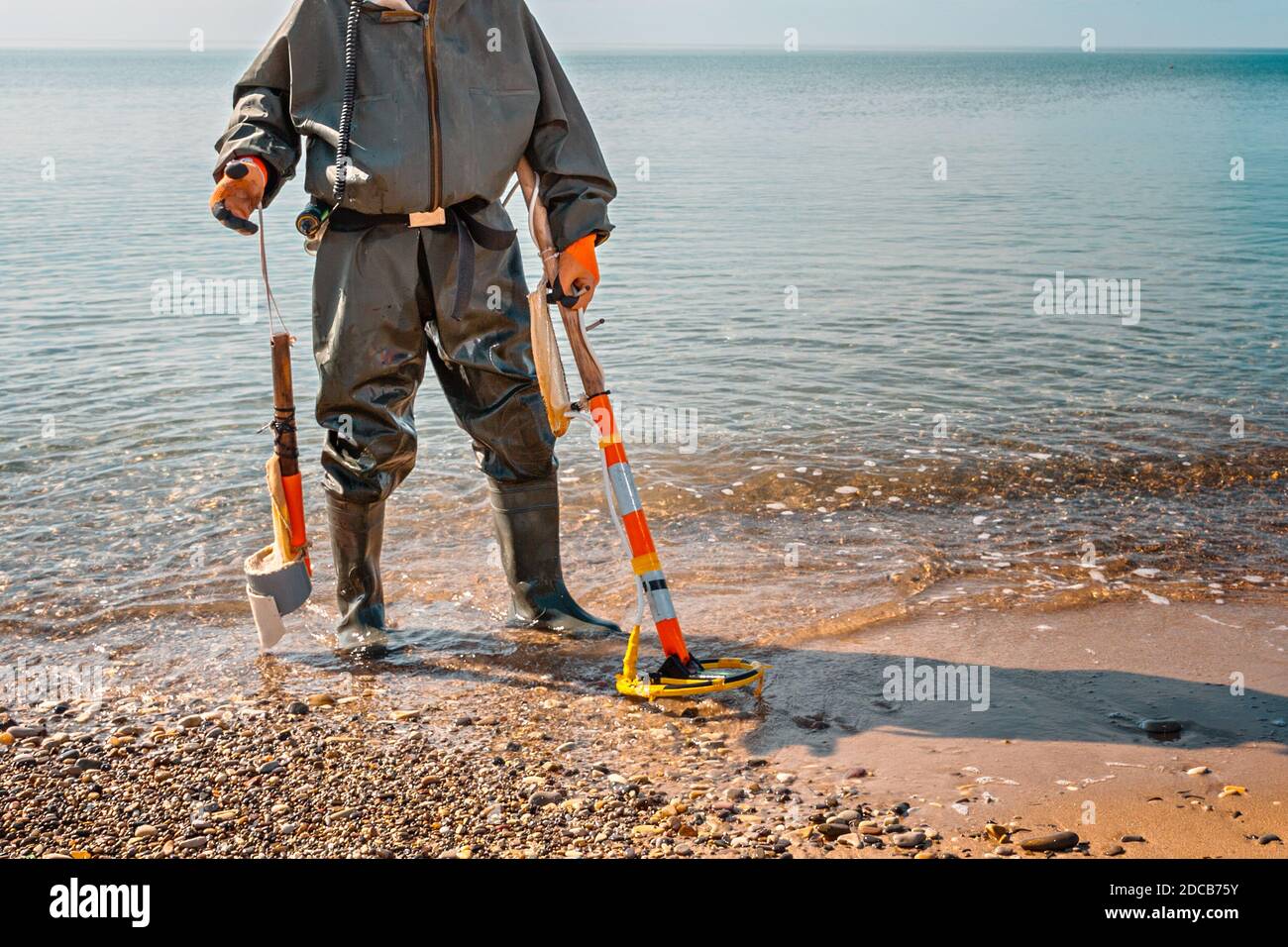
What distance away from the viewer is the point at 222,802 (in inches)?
128

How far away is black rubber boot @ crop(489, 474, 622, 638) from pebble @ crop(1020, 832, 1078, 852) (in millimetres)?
1845

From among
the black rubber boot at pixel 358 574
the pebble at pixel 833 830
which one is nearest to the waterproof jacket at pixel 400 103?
the black rubber boot at pixel 358 574

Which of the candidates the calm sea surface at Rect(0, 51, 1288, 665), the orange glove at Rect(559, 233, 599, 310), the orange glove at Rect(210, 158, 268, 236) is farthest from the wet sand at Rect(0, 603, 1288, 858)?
the orange glove at Rect(210, 158, 268, 236)

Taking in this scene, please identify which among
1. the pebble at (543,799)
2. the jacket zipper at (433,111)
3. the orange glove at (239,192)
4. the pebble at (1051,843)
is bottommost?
the pebble at (1051,843)

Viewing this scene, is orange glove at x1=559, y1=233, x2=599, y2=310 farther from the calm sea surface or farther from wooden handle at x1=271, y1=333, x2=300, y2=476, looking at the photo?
the calm sea surface

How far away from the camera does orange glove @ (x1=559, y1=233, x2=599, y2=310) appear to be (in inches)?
164

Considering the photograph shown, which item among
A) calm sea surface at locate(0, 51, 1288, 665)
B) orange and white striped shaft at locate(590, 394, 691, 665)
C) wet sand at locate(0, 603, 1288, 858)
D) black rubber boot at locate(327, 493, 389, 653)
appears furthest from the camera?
calm sea surface at locate(0, 51, 1288, 665)

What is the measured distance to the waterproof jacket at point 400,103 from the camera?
3969 millimetres

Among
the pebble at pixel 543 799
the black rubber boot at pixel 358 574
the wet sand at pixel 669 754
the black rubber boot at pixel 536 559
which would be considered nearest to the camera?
the wet sand at pixel 669 754

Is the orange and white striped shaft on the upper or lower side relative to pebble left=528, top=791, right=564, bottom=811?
upper

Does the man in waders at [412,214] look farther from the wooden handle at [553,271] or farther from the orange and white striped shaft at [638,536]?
the orange and white striped shaft at [638,536]

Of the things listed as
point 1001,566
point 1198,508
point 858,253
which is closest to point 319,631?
point 1001,566

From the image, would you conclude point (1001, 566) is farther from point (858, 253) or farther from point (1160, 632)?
point (858, 253)
